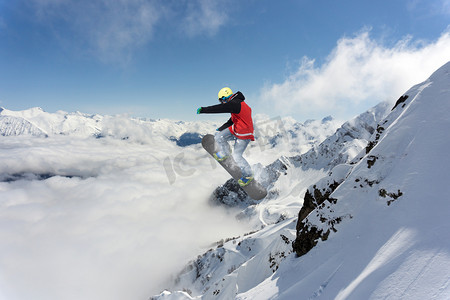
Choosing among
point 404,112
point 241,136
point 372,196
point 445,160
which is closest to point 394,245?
point 372,196

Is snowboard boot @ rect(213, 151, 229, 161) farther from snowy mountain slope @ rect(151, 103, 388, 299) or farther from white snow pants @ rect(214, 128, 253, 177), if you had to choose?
snowy mountain slope @ rect(151, 103, 388, 299)

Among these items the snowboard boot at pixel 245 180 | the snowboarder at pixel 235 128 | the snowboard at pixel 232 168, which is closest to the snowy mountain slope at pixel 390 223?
the snowboard at pixel 232 168

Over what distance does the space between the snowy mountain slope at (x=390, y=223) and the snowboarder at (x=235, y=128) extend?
14.4 ft

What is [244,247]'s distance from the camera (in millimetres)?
67562

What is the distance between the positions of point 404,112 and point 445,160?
3923mm

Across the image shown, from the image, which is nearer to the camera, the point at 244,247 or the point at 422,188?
the point at 422,188

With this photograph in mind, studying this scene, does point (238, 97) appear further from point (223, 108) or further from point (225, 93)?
point (223, 108)

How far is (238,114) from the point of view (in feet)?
24.7

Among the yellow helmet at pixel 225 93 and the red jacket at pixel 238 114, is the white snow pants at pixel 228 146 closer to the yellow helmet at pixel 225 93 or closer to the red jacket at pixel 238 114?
the red jacket at pixel 238 114

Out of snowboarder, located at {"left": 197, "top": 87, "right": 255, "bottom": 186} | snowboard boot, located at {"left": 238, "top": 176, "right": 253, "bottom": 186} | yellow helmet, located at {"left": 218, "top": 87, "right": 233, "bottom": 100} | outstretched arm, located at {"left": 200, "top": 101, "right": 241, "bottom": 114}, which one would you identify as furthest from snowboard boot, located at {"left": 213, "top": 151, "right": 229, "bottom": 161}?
yellow helmet, located at {"left": 218, "top": 87, "right": 233, "bottom": 100}

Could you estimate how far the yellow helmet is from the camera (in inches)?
286

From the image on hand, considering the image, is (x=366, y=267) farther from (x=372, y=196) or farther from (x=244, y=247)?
(x=244, y=247)

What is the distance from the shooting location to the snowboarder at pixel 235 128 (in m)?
7.03

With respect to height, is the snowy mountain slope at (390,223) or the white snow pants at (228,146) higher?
the white snow pants at (228,146)
